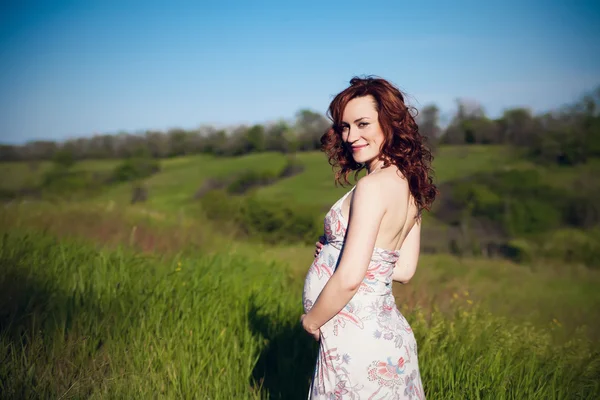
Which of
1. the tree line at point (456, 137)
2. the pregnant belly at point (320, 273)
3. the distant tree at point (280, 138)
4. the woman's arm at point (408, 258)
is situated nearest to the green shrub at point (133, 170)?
the tree line at point (456, 137)

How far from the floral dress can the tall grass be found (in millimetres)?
1194

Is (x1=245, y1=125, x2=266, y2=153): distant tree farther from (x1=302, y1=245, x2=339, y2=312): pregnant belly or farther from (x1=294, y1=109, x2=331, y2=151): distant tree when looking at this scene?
(x1=302, y1=245, x2=339, y2=312): pregnant belly

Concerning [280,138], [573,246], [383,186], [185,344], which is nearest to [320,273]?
[383,186]

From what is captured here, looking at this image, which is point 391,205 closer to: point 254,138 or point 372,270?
point 372,270

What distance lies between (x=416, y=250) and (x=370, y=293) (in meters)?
0.47

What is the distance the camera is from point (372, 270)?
206cm

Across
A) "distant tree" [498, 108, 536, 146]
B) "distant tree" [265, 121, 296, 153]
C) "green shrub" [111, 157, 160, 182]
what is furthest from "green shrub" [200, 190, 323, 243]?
"distant tree" [498, 108, 536, 146]

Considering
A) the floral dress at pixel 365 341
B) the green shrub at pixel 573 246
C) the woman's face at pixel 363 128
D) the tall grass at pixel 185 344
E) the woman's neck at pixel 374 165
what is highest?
the woman's face at pixel 363 128

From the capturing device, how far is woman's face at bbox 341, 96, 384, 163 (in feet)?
6.86

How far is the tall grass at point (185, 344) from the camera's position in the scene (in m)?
3.18

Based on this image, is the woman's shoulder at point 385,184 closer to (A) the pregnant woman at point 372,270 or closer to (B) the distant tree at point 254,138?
(A) the pregnant woman at point 372,270

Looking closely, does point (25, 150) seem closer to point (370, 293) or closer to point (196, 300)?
point (196, 300)

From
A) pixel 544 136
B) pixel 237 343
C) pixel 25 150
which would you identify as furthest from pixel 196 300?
pixel 544 136

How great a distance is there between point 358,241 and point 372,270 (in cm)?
24
